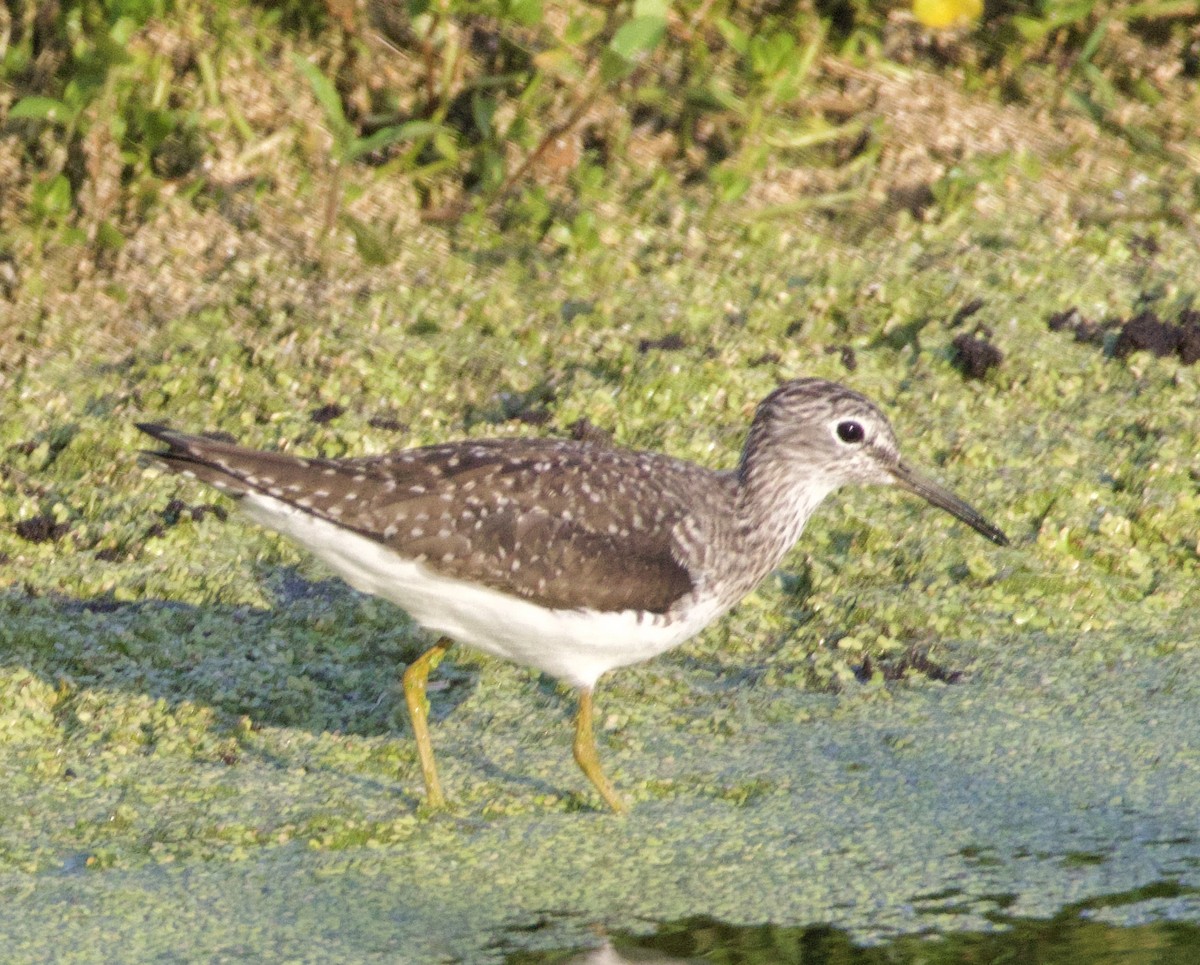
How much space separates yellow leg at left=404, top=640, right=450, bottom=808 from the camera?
5121 millimetres

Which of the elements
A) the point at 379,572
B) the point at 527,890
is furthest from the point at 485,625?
the point at 527,890

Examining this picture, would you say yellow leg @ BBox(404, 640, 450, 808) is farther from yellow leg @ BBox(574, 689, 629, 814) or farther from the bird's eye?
the bird's eye

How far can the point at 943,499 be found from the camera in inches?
231

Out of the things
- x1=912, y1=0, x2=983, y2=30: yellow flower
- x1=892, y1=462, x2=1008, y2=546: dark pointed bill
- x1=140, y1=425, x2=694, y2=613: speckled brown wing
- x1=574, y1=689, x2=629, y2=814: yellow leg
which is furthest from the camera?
x1=912, y1=0, x2=983, y2=30: yellow flower

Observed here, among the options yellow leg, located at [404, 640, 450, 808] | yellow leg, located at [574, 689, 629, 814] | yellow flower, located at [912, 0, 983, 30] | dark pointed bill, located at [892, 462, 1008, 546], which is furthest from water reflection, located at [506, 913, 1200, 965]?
yellow flower, located at [912, 0, 983, 30]

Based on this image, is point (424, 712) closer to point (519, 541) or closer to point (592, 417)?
point (519, 541)

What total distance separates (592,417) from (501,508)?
1.80 m

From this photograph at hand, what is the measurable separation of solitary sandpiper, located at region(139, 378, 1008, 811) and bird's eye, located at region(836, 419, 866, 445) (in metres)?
0.45

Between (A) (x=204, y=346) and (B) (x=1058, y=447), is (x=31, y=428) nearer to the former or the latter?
(A) (x=204, y=346)

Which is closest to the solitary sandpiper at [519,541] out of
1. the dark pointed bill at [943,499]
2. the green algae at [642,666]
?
the green algae at [642,666]

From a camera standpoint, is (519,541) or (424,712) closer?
(519,541)

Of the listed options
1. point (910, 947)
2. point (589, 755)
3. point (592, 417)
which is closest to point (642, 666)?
point (589, 755)

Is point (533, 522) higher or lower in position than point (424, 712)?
higher

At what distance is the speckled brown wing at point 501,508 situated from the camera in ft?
16.3
